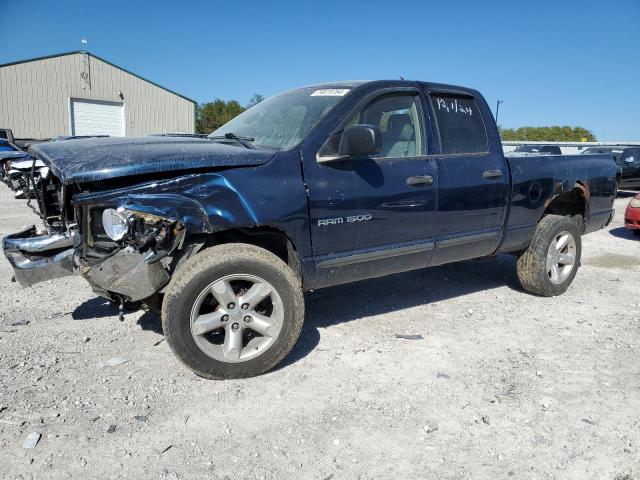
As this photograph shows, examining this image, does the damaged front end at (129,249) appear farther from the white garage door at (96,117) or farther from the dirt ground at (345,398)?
the white garage door at (96,117)

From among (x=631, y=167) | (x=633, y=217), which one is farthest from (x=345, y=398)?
(x=631, y=167)

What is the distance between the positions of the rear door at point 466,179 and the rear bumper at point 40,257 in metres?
2.69

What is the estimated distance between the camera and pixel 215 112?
52375 mm

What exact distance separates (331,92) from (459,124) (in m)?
1.21

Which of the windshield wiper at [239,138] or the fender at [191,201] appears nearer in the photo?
the fender at [191,201]

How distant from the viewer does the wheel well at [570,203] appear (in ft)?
16.9

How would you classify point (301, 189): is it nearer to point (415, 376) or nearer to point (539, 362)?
point (415, 376)

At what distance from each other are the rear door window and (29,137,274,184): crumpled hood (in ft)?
5.41

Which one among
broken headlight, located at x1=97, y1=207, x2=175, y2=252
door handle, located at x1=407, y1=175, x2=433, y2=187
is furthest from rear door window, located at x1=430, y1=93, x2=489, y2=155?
broken headlight, located at x1=97, y1=207, x2=175, y2=252

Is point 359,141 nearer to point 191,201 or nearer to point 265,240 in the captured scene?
point 265,240

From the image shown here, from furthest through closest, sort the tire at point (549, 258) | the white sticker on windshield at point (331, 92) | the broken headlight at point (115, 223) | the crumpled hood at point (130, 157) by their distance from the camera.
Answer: the tire at point (549, 258), the white sticker on windshield at point (331, 92), the broken headlight at point (115, 223), the crumpled hood at point (130, 157)

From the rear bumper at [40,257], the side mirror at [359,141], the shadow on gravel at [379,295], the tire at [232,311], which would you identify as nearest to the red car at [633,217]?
the shadow on gravel at [379,295]

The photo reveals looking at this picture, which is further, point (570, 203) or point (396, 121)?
point (570, 203)

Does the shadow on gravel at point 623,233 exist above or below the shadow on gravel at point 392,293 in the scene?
above
